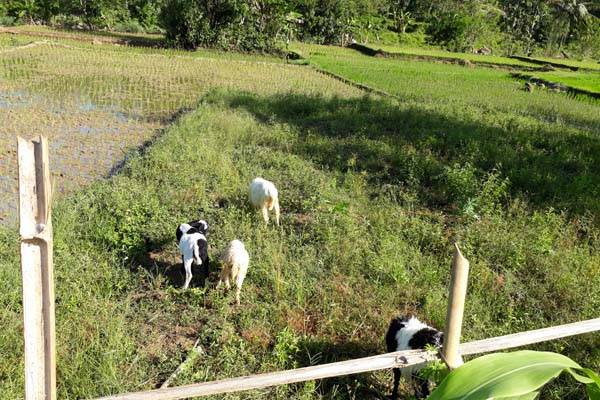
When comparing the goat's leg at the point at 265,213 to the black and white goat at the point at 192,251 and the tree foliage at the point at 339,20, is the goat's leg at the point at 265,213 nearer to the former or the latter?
the black and white goat at the point at 192,251

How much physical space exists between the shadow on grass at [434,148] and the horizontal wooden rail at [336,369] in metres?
4.43

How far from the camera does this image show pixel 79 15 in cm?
3819

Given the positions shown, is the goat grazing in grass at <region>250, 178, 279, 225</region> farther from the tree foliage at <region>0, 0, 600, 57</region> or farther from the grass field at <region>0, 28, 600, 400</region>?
the tree foliage at <region>0, 0, 600, 57</region>

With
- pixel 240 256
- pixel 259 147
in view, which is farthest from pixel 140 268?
pixel 259 147

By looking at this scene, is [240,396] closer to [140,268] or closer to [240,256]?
[240,256]

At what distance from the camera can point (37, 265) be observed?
176 cm

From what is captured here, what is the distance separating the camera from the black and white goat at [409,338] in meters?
3.20

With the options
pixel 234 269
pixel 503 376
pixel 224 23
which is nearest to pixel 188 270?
pixel 234 269

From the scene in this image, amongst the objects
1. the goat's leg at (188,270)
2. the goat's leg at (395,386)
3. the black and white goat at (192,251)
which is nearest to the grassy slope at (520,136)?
the goat's leg at (395,386)

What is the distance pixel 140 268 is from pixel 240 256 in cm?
112

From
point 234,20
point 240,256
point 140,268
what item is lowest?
point 140,268

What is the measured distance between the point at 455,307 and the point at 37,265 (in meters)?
1.72

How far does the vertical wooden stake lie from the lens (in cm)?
200

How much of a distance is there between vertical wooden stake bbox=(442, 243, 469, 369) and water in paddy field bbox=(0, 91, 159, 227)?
5399 mm
